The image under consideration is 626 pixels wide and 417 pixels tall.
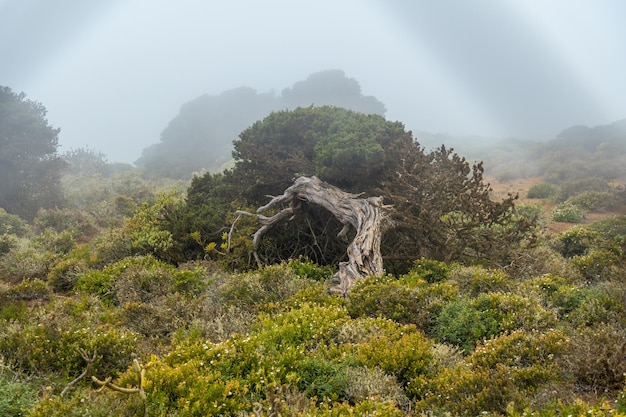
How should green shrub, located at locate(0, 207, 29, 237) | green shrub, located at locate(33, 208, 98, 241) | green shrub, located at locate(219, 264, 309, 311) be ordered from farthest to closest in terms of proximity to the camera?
green shrub, located at locate(33, 208, 98, 241), green shrub, located at locate(0, 207, 29, 237), green shrub, located at locate(219, 264, 309, 311)

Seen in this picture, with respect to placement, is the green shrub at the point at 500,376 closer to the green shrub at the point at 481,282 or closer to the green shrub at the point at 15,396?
the green shrub at the point at 481,282

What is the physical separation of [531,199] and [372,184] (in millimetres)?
15726

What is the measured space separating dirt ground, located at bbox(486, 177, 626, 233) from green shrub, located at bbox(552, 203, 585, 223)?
26 centimetres

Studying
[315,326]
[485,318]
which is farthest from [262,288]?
[485,318]

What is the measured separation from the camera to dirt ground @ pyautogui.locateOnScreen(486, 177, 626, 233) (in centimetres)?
1643

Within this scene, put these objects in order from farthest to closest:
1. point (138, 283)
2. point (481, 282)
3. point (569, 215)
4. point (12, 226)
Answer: point (569, 215)
point (12, 226)
point (138, 283)
point (481, 282)

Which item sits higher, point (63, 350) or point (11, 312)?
point (63, 350)

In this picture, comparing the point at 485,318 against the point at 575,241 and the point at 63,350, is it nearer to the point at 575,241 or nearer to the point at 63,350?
the point at 63,350

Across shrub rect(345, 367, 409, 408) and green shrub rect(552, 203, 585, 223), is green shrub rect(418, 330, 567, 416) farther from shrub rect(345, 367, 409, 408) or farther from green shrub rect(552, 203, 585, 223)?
green shrub rect(552, 203, 585, 223)

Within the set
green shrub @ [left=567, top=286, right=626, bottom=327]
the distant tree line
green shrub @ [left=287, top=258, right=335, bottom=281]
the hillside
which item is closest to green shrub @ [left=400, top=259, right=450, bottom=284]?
the hillside

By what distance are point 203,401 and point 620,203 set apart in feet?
72.2

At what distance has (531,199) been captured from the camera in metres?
23.1

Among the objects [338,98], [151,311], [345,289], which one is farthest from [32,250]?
[338,98]

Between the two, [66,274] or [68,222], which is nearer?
[66,274]
